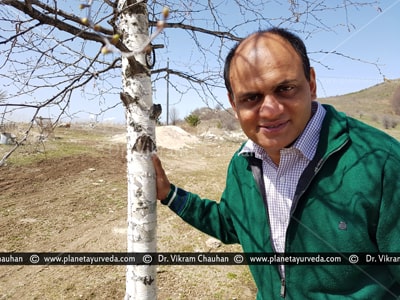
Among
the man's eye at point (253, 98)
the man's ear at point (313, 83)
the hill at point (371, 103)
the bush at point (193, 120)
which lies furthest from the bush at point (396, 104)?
the man's eye at point (253, 98)

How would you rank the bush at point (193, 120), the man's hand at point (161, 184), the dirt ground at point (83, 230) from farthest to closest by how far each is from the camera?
the bush at point (193, 120), the dirt ground at point (83, 230), the man's hand at point (161, 184)

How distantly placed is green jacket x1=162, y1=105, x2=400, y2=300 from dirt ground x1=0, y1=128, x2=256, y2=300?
2.08 metres

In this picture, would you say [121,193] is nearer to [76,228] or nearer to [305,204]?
[76,228]

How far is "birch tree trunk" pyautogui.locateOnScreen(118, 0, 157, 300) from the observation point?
1468 millimetres

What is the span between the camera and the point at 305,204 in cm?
123

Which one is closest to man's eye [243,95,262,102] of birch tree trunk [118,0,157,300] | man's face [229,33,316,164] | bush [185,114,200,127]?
man's face [229,33,316,164]

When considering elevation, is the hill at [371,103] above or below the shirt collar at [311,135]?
above

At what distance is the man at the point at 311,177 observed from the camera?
3.64 feet

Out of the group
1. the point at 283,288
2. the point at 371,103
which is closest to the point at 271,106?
the point at 283,288

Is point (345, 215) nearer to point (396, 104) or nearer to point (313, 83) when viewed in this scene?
point (313, 83)

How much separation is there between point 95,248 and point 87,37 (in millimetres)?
3565

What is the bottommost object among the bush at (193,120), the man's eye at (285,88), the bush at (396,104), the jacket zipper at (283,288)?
the jacket zipper at (283,288)

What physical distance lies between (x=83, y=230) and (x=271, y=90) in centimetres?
439

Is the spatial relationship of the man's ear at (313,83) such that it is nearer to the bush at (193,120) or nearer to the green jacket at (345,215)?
the green jacket at (345,215)
